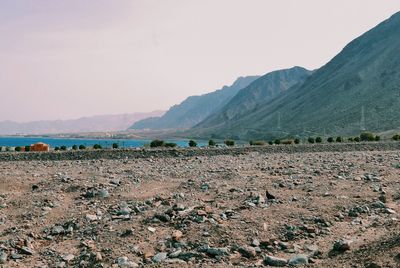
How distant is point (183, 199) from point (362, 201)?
6016 millimetres

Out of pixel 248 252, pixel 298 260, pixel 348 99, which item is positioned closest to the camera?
pixel 298 260

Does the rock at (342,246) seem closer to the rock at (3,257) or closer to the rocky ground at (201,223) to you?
the rocky ground at (201,223)

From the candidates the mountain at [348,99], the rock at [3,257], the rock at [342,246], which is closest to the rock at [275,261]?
the rock at [342,246]

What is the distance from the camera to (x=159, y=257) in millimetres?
10625

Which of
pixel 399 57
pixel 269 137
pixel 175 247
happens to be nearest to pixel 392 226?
pixel 175 247

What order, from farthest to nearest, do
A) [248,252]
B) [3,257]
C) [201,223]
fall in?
1. [201,223]
2. [3,257]
3. [248,252]

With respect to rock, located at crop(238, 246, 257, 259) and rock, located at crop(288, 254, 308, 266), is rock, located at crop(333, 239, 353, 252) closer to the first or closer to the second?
rock, located at crop(288, 254, 308, 266)

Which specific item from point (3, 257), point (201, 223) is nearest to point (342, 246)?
point (201, 223)

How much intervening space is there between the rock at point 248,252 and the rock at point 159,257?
5.89 feet

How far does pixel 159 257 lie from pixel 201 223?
2.17 metres

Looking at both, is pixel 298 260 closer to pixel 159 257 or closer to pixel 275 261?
pixel 275 261

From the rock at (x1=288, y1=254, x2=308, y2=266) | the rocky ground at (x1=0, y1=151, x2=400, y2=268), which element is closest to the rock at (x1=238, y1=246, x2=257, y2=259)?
the rocky ground at (x1=0, y1=151, x2=400, y2=268)

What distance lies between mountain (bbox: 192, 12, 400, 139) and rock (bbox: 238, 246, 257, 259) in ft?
343

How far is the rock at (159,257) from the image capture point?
34.4 feet
